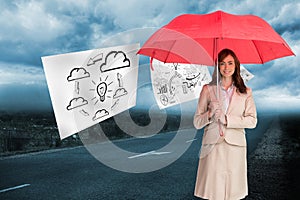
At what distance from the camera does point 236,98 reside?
3148 millimetres

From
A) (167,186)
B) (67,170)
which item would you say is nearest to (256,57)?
(167,186)

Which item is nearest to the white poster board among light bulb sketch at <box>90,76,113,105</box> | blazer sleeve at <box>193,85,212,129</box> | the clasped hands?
light bulb sketch at <box>90,76,113,105</box>

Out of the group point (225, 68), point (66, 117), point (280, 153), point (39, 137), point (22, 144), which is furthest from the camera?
point (39, 137)

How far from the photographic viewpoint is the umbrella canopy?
3.11 m

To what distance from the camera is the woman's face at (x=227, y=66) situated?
310cm

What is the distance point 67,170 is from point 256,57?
14.7 feet

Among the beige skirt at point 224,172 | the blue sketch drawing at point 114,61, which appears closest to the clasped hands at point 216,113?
the beige skirt at point 224,172

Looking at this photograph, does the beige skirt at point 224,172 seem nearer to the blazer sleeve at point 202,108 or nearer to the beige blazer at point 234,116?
the beige blazer at point 234,116

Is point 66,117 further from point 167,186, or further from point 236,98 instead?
point 236,98

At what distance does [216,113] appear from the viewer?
3070mm

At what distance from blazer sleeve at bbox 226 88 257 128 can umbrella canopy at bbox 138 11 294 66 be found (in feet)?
1.86

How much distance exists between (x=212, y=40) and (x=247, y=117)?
3.81ft

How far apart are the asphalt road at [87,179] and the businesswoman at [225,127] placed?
1862 mm

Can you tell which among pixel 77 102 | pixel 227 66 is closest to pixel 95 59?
pixel 77 102
